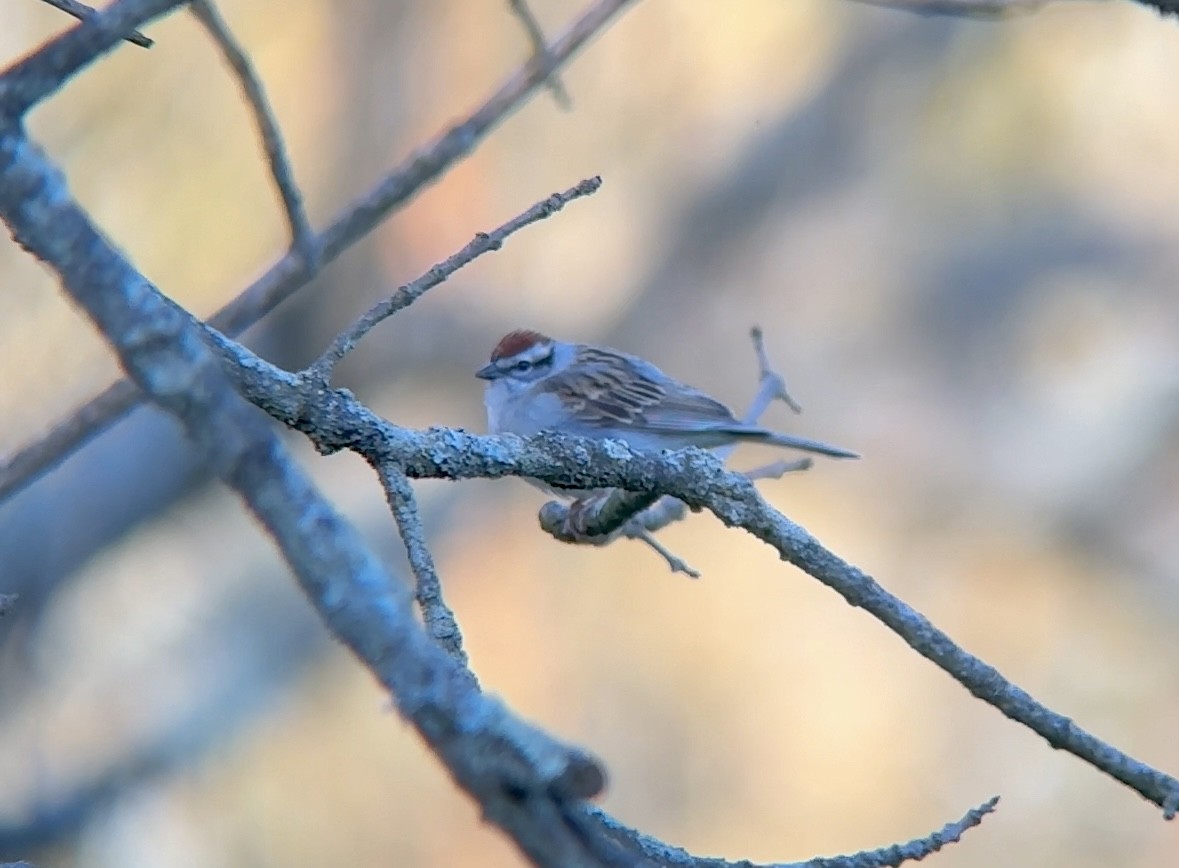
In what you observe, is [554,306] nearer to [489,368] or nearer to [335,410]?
[489,368]

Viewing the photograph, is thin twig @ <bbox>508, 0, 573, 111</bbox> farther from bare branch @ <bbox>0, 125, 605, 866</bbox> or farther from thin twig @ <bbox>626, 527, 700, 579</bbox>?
bare branch @ <bbox>0, 125, 605, 866</bbox>

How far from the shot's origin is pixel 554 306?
719 centimetres

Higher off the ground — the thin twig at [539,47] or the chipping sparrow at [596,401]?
the chipping sparrow at [596,401]

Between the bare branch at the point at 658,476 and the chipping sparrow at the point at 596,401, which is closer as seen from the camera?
the bare branch at the point at 658,476

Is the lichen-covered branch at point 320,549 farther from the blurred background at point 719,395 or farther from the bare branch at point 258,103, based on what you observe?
the blurred background at point 719,395

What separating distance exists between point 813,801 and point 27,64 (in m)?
7.92

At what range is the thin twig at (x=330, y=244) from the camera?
2.27 m

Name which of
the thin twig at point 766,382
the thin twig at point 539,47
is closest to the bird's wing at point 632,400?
the thin twig at point 766,382

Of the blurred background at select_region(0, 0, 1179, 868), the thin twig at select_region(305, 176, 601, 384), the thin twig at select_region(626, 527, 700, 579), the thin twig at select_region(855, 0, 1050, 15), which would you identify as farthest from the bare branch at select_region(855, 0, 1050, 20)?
the blurred background at select_region(0, 0, 1179, 868)

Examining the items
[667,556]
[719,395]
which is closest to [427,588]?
[667,556]

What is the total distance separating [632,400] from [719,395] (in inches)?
116

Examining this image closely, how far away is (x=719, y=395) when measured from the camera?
713 cm

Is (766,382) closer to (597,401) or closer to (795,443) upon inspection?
(795,443)

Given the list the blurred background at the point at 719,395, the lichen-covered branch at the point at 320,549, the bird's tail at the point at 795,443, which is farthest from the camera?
the blurred background at the point at 719,395
